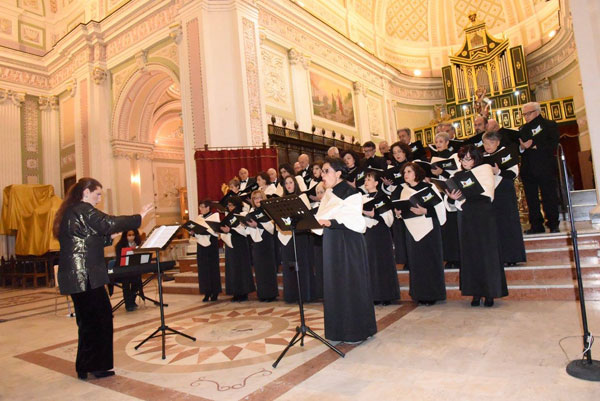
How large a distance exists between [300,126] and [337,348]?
937 cm

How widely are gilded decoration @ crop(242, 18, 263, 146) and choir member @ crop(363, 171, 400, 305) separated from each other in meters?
5.87

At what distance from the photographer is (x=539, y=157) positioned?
5.46 meters

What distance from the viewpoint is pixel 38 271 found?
39.3 ft

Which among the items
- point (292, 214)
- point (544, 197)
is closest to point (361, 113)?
point (544, 197)

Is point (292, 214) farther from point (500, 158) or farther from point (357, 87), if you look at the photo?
point (357, 87)

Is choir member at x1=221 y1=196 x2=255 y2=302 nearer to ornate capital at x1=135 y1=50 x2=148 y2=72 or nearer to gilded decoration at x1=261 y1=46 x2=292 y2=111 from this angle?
gilded decoration at x1=261 y1=46 x2=292 y2=111

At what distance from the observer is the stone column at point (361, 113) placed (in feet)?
50.4

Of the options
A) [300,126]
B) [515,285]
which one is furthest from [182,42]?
[515,285]

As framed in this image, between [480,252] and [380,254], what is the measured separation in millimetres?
1071

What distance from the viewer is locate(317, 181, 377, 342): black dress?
3.54m

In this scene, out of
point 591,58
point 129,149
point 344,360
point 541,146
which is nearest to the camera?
point 344,360

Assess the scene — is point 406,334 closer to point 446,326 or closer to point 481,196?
point 446,326

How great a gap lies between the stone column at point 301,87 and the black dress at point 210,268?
6.35 meters

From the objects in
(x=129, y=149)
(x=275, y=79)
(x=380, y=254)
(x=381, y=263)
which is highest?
(x=275, y=79)
